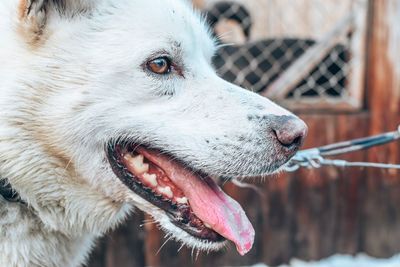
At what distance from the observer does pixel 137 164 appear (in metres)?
2.09

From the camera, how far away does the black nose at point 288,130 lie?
1.99 meters

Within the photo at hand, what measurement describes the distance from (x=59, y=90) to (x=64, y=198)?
1.12ft

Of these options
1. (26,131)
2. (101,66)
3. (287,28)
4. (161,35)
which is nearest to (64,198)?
(26,131)

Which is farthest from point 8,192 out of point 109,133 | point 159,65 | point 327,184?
point 327,184

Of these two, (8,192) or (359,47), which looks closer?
(8,192)

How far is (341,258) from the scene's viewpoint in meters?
4.28

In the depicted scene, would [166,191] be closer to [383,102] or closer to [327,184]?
[327,184]

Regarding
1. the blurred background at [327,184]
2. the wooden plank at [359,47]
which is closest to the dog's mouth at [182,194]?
the blurred background at [327,184]

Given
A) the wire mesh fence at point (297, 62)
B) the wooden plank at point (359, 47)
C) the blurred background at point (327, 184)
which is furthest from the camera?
the wire mesh fence at point (297, 62)

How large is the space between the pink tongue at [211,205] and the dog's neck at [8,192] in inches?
16.2

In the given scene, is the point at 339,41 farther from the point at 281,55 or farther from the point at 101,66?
the point at 101,66

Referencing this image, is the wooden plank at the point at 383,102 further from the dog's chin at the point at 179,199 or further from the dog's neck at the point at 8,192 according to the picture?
the dog's neck at the point at 8,192

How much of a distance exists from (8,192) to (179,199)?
0.52 meters

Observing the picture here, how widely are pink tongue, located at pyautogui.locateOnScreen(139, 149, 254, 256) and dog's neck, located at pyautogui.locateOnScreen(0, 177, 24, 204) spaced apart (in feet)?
1.35
